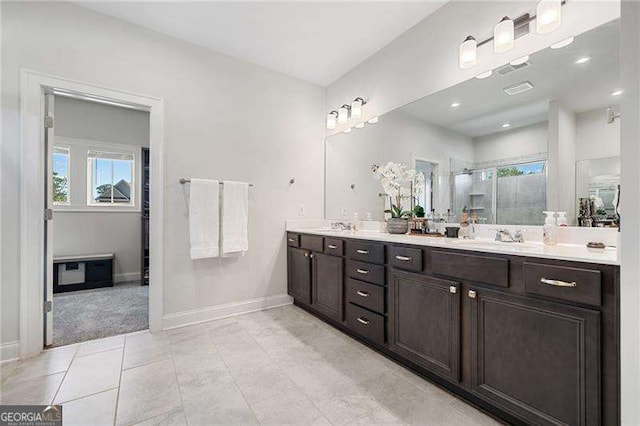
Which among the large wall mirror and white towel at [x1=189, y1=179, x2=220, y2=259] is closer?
the large wall mirror

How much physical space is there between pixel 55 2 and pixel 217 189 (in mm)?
1816

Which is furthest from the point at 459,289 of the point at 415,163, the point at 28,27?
the point at 28,27

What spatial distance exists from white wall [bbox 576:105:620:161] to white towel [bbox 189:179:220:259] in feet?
Answer: 8.98

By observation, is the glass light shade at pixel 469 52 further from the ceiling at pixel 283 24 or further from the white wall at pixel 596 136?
the white wall at pixel 596 136

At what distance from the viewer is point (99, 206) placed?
4188mm

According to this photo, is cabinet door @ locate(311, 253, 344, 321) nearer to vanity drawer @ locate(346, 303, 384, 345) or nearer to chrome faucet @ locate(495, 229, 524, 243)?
vanity drawer @ locate(346, 303, 384, 345)

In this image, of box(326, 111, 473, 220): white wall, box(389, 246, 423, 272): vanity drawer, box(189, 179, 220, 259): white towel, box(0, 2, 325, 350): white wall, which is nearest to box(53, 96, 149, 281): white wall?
box(0, 2, 325, 350): white wall

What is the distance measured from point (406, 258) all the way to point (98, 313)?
124 inches

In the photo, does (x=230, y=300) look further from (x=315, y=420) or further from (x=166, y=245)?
(x=315, y=420)

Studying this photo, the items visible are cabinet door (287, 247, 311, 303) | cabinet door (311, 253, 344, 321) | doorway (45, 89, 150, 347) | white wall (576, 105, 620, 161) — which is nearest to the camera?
white wall (576, 105, 620, 161)

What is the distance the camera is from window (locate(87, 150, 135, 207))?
13.9ft

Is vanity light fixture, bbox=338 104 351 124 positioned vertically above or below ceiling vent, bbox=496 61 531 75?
above

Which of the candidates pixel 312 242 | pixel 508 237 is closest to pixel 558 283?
pixel 508 237

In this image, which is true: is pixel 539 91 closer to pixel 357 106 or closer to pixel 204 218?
pixel 357 106
